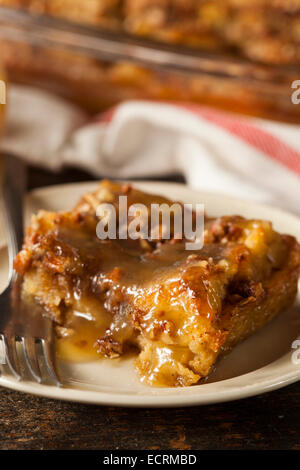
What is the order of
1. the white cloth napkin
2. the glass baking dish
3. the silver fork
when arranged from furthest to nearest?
the glass baking dish
the white cloth napkin
the silver fork

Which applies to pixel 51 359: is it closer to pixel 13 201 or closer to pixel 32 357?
pixel 32 357

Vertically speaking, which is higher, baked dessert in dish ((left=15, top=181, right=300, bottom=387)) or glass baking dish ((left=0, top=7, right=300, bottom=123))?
glass baking dish ((left=0, top=7, right=300, bottom=123))

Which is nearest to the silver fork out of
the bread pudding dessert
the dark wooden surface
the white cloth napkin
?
the dark wooden surface

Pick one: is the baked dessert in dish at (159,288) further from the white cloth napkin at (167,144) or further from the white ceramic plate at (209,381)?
the white cloth napkin at (167,144)

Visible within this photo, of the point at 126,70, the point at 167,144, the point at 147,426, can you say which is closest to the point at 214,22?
the point at 126,70

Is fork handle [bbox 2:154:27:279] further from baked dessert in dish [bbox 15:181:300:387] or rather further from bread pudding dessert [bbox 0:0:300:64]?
bread pudding dessert [bbox 0:0:300:64]
